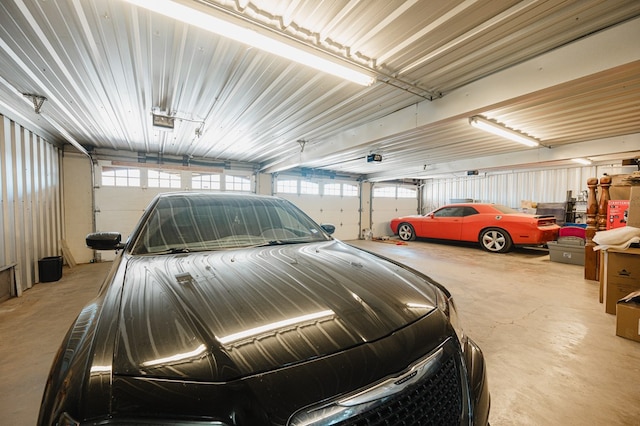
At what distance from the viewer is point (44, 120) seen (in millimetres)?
4016

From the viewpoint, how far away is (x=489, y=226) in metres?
6.90

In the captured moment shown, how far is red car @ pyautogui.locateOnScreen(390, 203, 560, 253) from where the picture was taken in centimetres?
620

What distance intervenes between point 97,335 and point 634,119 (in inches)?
276

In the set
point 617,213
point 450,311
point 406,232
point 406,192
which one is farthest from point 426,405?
point 406,192

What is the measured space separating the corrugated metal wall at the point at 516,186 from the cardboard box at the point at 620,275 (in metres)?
7.52

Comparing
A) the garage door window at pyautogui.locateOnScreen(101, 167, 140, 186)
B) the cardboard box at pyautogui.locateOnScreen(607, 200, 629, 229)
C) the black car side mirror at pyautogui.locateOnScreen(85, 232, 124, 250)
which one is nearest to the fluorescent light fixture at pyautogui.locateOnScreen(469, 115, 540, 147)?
the cardboard box at pyautogui.locateOnScreen(607, 200, 629, 229)

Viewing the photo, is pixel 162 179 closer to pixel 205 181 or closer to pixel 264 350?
pixel 205 181

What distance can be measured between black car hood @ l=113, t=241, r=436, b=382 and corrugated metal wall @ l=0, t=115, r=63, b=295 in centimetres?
406

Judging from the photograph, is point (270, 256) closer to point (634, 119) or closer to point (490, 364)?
point (490, 364)

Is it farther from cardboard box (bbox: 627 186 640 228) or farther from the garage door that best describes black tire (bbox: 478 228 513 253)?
the garage door

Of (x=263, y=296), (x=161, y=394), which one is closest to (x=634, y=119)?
(x=263, y=296)

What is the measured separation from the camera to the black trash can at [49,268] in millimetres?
4230

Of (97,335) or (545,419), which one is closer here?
(97,335)

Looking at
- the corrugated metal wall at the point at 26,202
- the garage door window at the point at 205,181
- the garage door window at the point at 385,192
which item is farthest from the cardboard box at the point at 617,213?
the corrugated metal wall at the point at 26,202
